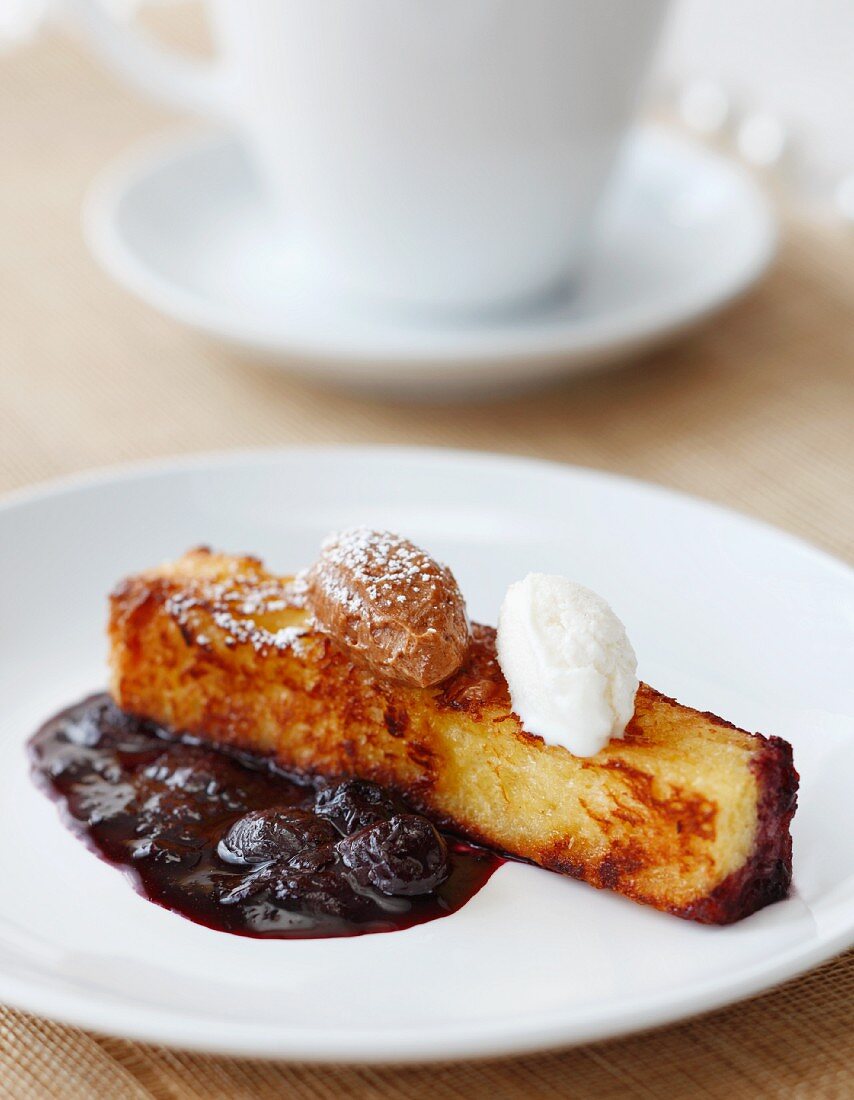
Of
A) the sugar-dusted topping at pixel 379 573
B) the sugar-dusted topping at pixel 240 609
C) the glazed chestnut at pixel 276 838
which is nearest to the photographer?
the glazed chestnut at pixel 276 838

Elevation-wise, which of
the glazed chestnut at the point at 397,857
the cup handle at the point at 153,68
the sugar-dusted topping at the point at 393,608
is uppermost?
the cup handle at the point at 153,68

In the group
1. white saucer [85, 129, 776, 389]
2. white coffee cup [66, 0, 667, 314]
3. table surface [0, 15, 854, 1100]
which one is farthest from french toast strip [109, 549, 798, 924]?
white coffee cup [66, 0, 667, 314]

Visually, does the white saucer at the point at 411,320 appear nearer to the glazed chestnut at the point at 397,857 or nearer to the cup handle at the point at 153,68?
the cup handle at the point at 153,68

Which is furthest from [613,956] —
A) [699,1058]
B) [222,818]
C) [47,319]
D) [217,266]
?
[47,319]

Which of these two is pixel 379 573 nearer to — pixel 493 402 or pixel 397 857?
pixel 397 857

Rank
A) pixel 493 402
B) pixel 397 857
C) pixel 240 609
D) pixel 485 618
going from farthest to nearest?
pixel 493 402 < pixel 485 618 < pixel 240 609 < pixel 397 857

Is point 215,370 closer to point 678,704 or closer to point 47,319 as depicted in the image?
point 47,319

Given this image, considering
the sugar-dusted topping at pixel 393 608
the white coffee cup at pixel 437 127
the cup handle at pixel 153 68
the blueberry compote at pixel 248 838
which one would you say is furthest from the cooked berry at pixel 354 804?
the cup handle at pixel 153 68

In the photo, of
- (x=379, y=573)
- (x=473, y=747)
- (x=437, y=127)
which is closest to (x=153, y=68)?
(x=437, y=127)

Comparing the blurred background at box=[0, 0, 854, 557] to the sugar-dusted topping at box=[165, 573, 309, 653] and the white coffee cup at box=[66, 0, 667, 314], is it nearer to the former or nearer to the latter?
the white coffee cup at box=[66, 0, 667, 314]
